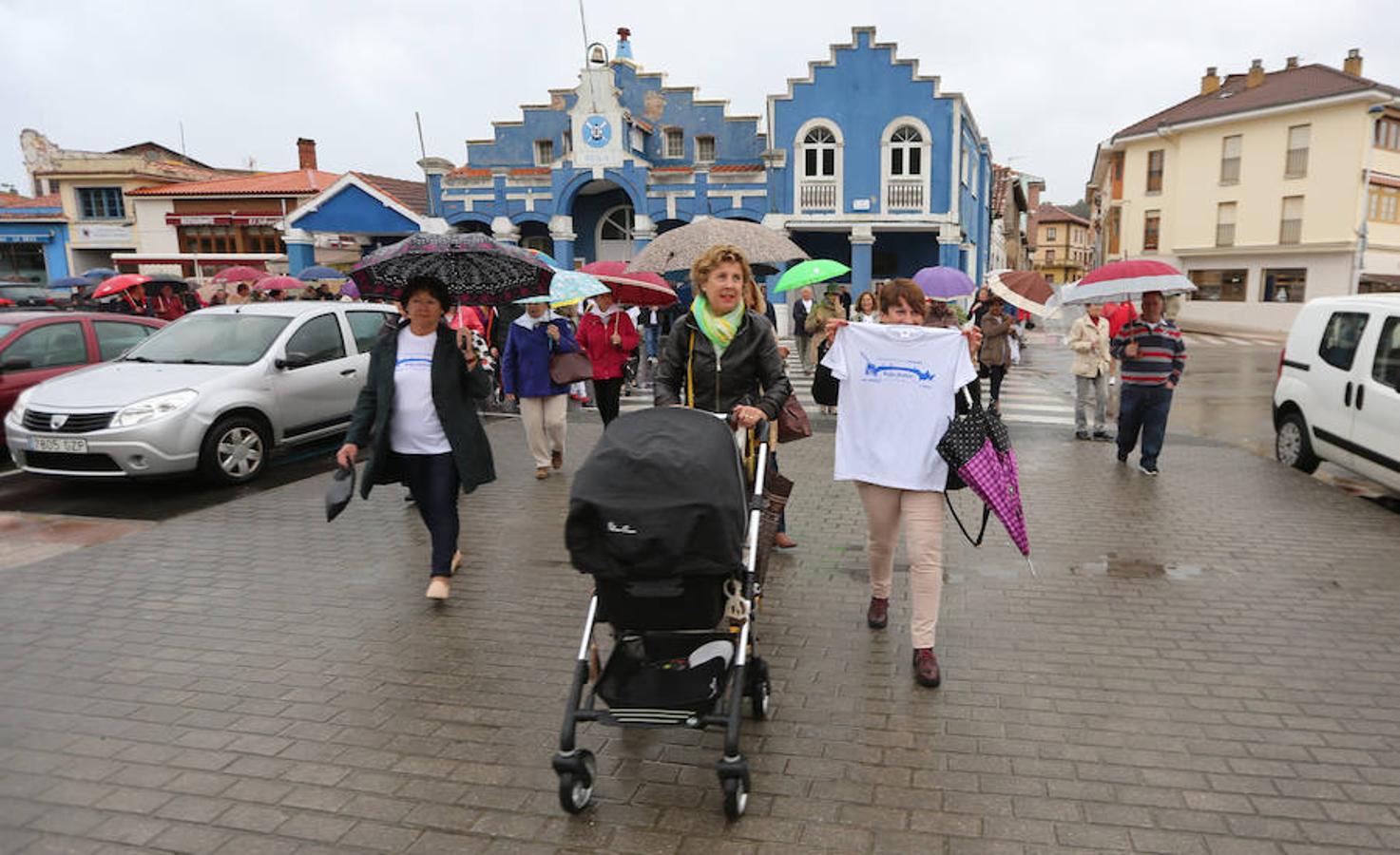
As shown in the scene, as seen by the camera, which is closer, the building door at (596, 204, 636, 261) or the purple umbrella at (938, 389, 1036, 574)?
the purple umbrella at (938, 389, 1036, 574)

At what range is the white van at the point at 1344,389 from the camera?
7406 mm

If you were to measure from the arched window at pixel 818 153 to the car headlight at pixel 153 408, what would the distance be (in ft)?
74.2

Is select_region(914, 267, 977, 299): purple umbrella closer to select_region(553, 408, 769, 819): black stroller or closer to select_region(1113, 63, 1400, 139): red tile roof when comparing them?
select_region(553, 408, 769, 819): black stroller

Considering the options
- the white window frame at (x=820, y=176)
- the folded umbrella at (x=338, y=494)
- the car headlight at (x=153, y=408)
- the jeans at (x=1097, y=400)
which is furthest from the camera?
the white window frame at (x=820, y=176)

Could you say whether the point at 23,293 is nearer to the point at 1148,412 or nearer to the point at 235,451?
the point at 235,451

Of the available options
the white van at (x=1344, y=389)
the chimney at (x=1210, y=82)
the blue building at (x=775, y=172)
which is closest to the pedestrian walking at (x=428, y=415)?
the white van at (x=1344, y=389)

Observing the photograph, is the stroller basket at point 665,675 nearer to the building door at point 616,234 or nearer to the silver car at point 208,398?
the silver car at point 208,398

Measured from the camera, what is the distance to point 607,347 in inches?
351

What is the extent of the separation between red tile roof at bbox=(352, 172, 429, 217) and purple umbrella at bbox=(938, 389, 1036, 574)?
27692mm

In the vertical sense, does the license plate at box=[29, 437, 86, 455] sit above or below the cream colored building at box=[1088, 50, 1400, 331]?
below

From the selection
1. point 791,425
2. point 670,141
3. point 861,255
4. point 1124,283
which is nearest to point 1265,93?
point 861,255

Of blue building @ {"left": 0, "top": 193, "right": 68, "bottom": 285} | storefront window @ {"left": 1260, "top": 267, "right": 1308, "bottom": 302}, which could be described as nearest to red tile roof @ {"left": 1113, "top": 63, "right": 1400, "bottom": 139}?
storefront window @ {"left": 1260, "top": 267, "right": 1308, "bottom": 302}

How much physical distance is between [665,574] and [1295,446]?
28.6ft

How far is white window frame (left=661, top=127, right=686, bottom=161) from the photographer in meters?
29.7
